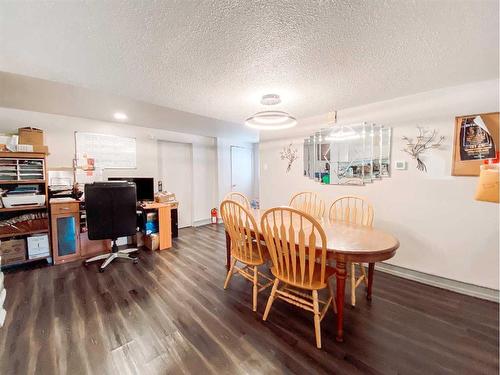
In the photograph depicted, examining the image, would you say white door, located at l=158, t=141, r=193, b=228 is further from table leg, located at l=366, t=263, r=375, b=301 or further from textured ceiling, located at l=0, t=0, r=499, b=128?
table leg, located at l=366, t=263, r=375, b=301

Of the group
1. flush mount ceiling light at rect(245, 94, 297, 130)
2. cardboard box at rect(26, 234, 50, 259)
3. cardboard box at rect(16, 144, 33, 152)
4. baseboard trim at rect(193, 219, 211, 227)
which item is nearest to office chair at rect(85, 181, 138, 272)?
cardboard box at rect(26, 234, 50, 259)

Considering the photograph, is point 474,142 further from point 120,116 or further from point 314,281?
point 120,116

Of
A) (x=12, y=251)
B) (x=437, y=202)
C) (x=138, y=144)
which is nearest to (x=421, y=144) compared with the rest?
(x=437, y=202)

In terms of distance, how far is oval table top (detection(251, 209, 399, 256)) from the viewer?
1.39 meters

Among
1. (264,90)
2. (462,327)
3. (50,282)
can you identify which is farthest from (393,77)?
(50,282)

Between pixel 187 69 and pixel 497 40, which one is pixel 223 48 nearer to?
pixel 187 69

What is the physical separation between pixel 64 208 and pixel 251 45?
3.14 m

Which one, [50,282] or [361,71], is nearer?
[361,71]

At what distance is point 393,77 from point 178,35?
1.80 m

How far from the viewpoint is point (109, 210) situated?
2621mm

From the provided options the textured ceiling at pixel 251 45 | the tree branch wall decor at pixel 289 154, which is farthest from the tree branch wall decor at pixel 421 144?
the tree branch wall decor at pixel 289 154

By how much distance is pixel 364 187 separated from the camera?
266cm

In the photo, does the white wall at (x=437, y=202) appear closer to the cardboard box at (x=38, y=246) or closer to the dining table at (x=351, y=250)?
the dining table at (x=351, y=250)

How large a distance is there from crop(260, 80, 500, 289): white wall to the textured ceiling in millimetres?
223
